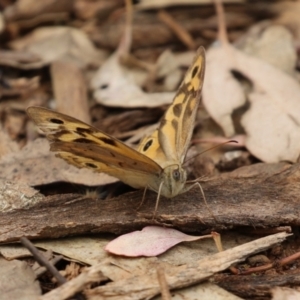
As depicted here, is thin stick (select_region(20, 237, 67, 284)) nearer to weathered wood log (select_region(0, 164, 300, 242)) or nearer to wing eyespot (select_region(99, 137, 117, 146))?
weathered wood log (select_region(0, 164, 300, 242))

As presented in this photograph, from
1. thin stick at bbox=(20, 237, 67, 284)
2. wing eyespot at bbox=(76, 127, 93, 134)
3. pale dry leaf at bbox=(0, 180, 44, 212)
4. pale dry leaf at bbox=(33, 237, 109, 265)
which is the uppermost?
wing eyespot at bbox=(76, 127, 93, 134)

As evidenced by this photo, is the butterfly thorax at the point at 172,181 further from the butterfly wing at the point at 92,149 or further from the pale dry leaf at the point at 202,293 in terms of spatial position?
the pale dry leaf at the point at 202,293

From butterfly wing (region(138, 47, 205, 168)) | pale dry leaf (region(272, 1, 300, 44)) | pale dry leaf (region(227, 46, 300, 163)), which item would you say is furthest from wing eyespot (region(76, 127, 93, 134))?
pale dry leaf (region(272, 1, 300, 44))

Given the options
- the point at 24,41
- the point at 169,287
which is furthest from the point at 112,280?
the point at 24,41

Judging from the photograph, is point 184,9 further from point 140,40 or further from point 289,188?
point 289,188

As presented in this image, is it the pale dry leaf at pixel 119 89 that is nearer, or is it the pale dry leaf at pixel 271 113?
the pale dry leaf at pixel 271 113

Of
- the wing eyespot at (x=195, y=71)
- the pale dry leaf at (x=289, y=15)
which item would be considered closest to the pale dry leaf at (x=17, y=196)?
the wing eyespot at (x=195, y=71)
